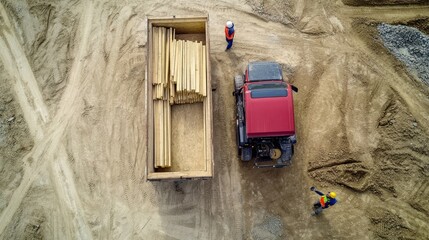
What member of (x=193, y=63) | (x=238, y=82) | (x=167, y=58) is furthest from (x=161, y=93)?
(x=238, y=82)

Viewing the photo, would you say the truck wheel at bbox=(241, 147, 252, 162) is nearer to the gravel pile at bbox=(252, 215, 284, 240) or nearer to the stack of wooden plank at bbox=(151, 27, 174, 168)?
the gravel pile at bbox=(252, 215, 284, 240)

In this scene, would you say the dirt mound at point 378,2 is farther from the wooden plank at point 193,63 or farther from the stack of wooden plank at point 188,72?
the wooden plank at point 193,63

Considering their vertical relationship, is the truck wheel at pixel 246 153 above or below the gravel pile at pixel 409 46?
below

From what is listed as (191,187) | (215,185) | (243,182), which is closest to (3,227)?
(191,187)

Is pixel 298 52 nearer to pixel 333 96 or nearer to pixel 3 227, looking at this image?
pixel 333 96

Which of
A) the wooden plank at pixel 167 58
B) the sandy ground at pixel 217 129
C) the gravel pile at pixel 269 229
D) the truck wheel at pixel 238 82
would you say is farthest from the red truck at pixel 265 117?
the wooden plank at pixel 167 58

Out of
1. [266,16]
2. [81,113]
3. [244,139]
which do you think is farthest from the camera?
[266,16]

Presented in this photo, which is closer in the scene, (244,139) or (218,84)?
(244,139)
